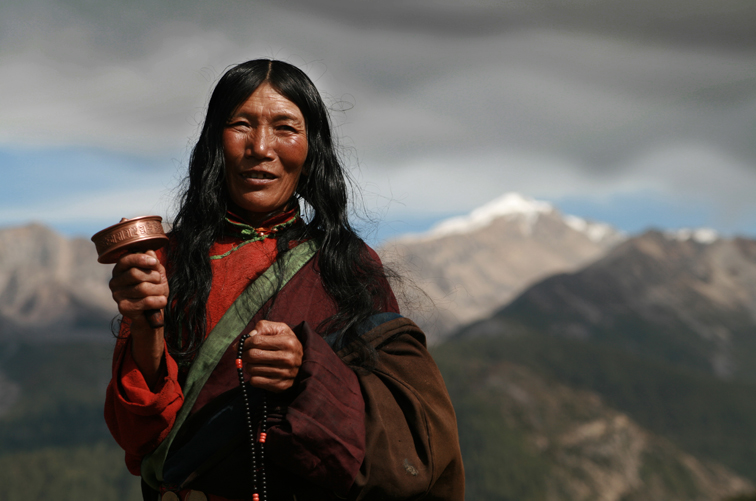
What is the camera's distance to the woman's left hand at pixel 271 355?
2.09 m

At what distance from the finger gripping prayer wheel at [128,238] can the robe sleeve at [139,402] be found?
42cm

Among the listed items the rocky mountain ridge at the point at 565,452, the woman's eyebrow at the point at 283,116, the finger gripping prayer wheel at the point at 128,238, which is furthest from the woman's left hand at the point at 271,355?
the rocky mountain ridge at the point at 565,452

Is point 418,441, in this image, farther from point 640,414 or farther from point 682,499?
point 640,414

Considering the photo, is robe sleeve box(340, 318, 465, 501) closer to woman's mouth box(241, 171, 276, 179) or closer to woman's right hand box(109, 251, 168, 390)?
woman's right hand box(109, 251, 168, 390)

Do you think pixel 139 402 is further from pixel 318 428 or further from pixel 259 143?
pixel 259 143

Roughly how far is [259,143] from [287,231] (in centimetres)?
39

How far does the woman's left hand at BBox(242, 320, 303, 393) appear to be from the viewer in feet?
6.84

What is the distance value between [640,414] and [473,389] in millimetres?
38529

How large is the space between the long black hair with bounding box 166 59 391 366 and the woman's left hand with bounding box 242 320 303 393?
36 cm

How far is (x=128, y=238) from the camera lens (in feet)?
6.48

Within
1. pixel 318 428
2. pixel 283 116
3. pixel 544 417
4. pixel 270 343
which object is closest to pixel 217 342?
pixel 270 343

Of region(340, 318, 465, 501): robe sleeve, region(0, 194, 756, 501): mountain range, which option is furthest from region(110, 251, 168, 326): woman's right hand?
region(0, 194, 756, 501): mountain range

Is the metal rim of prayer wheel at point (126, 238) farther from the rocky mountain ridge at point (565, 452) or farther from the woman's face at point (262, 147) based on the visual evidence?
the rocky mountain ridge at point (565, 452)

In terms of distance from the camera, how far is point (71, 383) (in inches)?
5664
